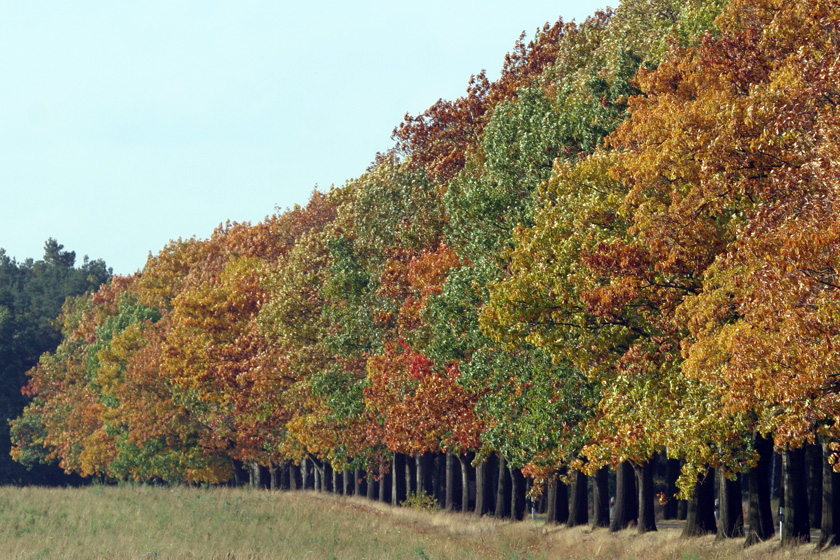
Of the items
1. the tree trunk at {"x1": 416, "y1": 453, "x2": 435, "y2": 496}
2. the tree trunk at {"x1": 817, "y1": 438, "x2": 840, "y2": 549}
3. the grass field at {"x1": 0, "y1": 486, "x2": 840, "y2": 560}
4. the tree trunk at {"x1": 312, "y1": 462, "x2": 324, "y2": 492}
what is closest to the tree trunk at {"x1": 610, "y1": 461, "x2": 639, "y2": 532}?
the grass field at {"x1": 0, "y1": 486, "x2": 840, "y2": 560}

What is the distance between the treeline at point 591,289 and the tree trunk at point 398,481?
398 mm

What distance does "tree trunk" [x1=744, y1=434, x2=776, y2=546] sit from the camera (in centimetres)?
2584

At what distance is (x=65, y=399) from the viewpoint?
84312 millimetres

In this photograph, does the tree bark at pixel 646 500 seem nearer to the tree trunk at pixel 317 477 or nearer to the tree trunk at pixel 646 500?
the tree trunk at pixel 646 500

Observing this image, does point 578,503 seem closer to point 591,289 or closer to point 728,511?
point 728,511

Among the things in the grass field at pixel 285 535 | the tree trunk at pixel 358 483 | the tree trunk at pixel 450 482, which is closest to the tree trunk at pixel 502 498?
the grass field at pixel 285 535

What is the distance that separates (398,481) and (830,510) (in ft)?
100.0

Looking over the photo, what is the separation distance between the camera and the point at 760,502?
86.3ft

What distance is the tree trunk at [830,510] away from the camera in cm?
2412

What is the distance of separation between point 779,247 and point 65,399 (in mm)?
77192

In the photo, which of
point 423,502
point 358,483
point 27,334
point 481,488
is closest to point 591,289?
point 481,488

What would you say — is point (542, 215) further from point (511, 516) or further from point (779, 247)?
point (511, 516)

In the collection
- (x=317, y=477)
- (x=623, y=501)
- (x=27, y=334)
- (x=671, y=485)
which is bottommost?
(x=317, y=477)

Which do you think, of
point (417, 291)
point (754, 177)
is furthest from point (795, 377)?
point (417, 291)
